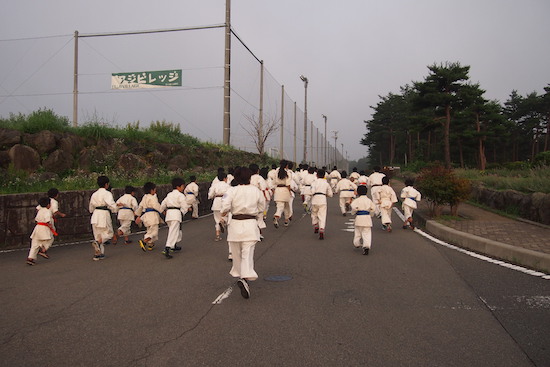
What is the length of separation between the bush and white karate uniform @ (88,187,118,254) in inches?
352

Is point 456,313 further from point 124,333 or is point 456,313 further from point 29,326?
point 29,326

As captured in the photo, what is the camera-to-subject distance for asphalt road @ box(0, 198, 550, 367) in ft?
12.2

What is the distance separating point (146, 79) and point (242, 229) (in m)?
19.3

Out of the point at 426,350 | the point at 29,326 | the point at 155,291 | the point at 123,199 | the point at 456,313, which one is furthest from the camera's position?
the point at 123,199

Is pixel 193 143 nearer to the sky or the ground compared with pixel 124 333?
nearer to the sky

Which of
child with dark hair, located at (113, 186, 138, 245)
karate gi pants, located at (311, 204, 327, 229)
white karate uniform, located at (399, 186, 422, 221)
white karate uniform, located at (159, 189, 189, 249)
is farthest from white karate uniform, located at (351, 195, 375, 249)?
child with dark hair, located at (113, 186, 138, 245)

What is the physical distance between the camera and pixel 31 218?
32.5 feet

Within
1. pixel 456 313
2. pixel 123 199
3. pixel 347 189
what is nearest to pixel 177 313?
pixel 456 313

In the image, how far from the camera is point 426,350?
3.80 m

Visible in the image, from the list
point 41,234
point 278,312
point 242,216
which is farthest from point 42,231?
point 278,312

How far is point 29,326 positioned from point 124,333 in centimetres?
115

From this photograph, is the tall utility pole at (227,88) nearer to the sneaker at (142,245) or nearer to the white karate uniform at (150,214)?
the white karate uniform at (150,214)

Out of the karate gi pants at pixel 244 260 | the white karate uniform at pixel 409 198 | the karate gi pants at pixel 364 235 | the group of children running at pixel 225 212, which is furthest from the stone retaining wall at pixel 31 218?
the white karate uniform at pixel 409 198

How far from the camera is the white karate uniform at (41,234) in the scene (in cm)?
796
